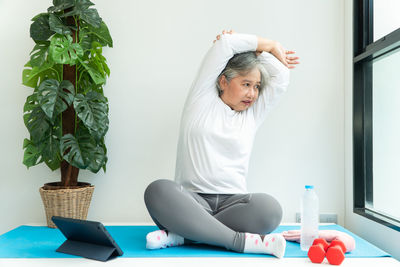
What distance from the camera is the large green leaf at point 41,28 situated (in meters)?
2.05

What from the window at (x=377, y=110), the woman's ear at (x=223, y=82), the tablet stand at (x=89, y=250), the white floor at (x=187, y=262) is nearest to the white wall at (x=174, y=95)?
the window at (x=377, y=110)

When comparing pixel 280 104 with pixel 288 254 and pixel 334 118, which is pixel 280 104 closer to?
pixel 334 118

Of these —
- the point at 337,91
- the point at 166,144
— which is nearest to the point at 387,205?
the point at 337,91

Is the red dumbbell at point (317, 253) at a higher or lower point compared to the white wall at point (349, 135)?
lower

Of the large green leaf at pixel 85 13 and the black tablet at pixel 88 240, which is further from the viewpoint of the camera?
the large green leaf at pixel 85 13

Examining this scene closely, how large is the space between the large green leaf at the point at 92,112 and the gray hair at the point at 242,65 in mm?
620

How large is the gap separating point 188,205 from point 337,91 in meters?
1.29

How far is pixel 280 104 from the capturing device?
2322 millimetres

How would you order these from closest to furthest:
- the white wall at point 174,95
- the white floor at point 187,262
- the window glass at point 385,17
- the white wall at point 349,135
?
1. the white floor at point 187,262
2. the window glass at point 385,17
3. the white wall at point 349,135
4. the white wall at point 174,95

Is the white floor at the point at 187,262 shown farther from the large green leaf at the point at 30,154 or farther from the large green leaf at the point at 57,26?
the large green leaf at the point at 57,26

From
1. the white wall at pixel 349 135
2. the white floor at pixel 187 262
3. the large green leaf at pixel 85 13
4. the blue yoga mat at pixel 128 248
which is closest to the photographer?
the white floor at pixel 187 262

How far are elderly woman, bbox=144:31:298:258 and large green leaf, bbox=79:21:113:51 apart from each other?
648 millimetres

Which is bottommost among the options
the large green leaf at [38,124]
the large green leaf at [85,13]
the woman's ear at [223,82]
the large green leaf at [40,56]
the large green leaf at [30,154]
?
the large green leaf at [30,154]

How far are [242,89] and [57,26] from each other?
39.4 inches
